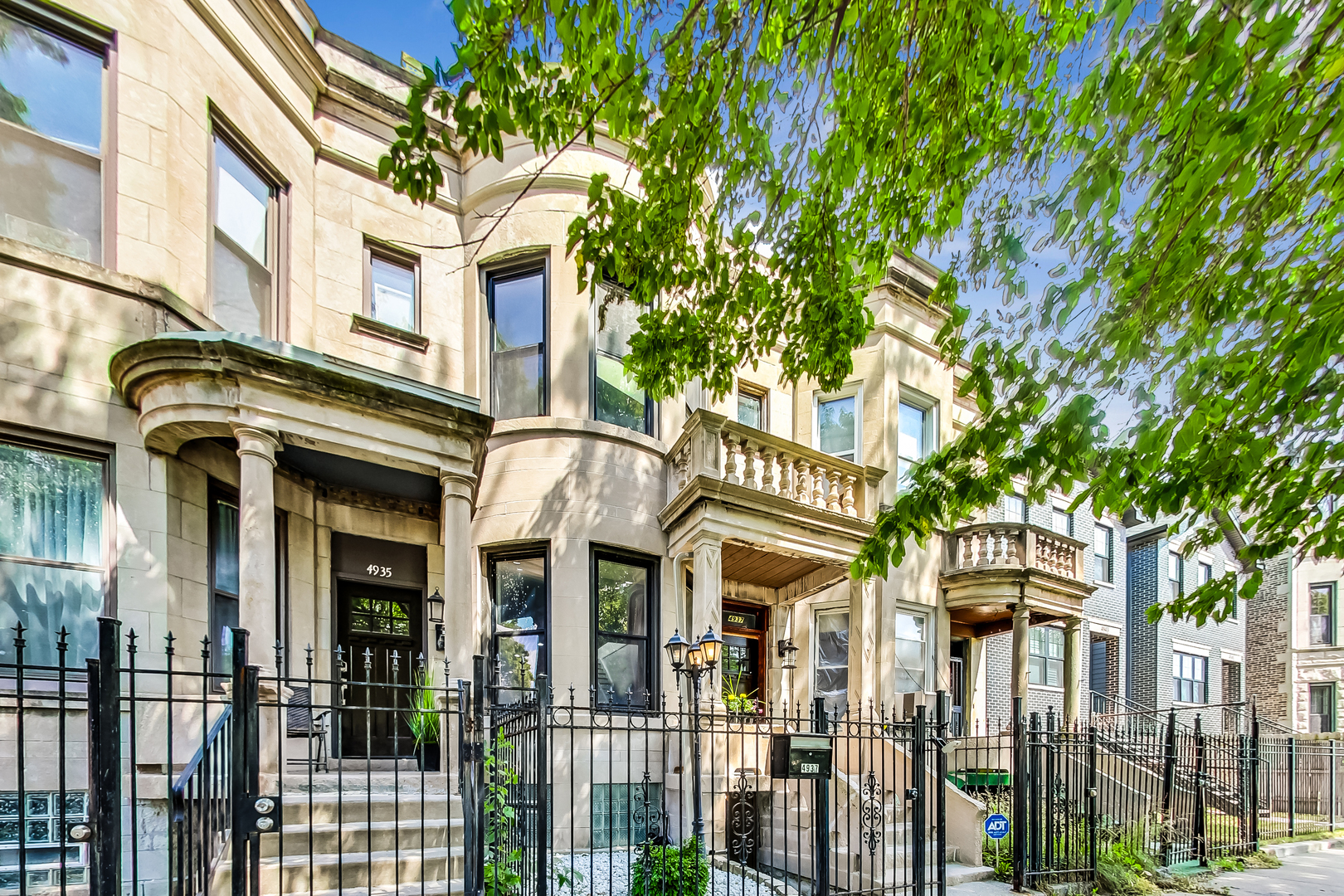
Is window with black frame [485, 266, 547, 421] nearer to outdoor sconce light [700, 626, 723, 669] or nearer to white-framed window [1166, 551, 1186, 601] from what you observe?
outdoor sconce light [700, 626, 723, 669]

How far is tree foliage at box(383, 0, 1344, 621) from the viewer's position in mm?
3736

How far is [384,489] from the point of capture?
9117 millimetres

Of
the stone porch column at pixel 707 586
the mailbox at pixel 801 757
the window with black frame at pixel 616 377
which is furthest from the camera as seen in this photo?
the window with black frame at pixel 616 377

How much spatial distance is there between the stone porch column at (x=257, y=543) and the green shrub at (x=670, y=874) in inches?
145

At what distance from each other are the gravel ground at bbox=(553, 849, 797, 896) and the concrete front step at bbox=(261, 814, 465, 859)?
1.24 metres

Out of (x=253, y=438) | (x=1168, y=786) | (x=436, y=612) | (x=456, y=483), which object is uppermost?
(x=253, y=438)

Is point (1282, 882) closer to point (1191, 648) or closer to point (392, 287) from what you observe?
point (1191, 648)

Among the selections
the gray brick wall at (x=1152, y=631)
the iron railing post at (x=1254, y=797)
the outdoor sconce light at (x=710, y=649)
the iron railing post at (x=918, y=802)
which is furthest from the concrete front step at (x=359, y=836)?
the gray brick wall at (x=1152, y=631)


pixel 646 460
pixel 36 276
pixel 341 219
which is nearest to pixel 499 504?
pixel 646 460

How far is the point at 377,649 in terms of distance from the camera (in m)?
9.49

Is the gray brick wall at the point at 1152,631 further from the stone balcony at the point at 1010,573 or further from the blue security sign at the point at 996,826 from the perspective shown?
the blue security sign at the point at 996,826

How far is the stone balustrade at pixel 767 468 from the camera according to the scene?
9.87m

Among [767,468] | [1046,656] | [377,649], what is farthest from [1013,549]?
[377,649]

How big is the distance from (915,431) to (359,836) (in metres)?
11.6
